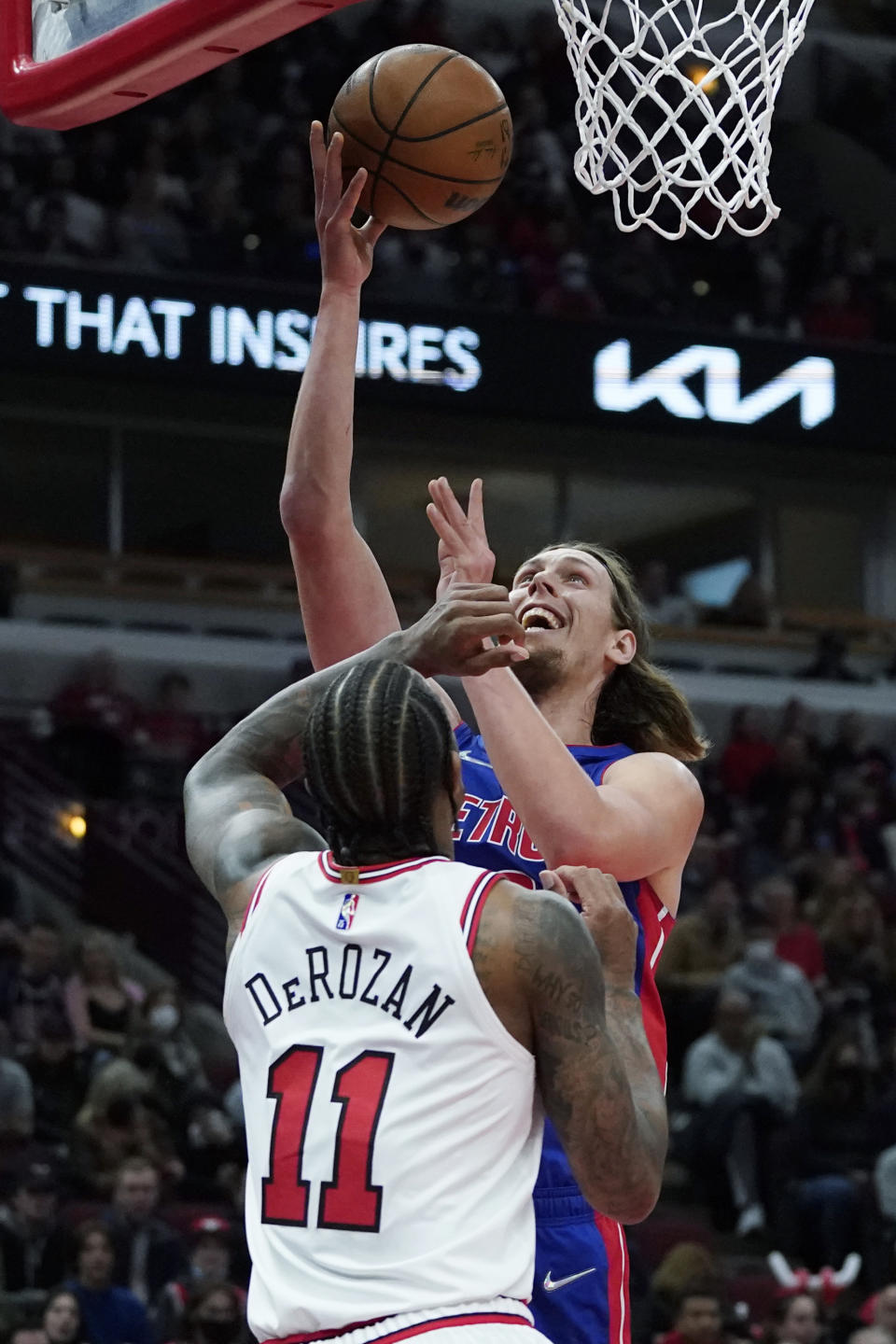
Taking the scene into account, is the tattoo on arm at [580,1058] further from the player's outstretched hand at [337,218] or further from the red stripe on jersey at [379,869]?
the player's outstretched hand at [337,218]

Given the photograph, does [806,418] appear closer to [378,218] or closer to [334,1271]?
[378,218]

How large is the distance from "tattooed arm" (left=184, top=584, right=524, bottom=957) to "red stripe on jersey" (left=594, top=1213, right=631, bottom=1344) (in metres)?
0.94

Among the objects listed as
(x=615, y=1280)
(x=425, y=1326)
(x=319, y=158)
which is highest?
(x=319, y=158)

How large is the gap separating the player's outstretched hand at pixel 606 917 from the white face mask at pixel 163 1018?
24.9 ft

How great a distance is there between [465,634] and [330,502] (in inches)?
42.8

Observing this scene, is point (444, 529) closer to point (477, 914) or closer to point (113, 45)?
point (477, 914)

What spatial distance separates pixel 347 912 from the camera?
2.58m

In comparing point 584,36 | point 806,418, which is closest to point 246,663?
point 806,418

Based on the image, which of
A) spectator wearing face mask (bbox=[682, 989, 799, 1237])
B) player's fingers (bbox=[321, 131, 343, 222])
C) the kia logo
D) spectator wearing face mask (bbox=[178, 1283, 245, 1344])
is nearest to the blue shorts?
player's fingers (bbox=[321, 131, 343, 222])

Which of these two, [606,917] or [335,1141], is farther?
[606,917]

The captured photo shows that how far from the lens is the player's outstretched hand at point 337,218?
13.1ft

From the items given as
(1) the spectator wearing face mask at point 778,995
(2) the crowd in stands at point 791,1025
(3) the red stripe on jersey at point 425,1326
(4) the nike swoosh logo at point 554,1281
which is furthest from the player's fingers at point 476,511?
(1) the spectator wearing face mask at point 778,995

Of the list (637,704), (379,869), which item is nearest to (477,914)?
(379,869)

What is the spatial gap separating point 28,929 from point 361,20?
9152 millimetres
